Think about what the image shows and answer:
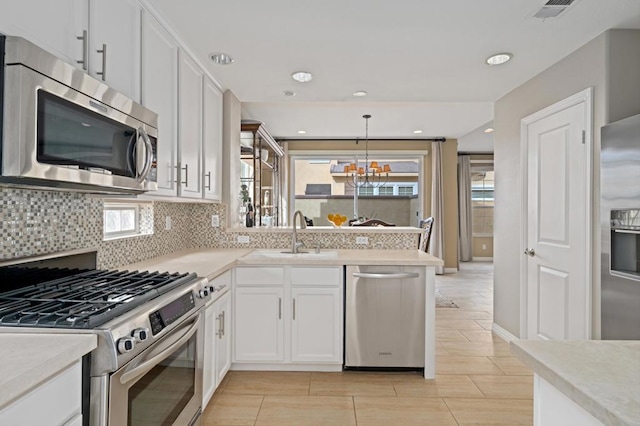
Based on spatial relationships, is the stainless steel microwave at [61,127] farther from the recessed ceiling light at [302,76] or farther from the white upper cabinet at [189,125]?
the recessed ceiling light at [302,76]

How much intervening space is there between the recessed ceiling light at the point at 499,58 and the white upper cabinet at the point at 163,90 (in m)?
2.18

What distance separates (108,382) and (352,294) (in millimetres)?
1902

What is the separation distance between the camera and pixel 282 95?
357 cm

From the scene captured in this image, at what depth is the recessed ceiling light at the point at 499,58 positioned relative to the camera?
2.65m

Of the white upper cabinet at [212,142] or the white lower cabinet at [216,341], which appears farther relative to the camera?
the white upper cabinet at [212,142]

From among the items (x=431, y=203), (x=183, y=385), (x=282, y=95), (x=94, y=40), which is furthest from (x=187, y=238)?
(x=431, y=203)

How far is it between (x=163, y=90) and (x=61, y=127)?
1.08 meters

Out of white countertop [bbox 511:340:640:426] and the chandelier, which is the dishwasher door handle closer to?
white countertop [bbox 511:340:640:426]

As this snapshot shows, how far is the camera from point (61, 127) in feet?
4.08

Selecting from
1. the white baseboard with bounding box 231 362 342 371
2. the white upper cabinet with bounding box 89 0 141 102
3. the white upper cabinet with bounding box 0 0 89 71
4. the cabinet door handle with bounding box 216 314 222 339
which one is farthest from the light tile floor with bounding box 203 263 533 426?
the white upper cabinet with bounding box 0 0 89 71

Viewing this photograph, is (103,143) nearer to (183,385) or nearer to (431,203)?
(183,385)

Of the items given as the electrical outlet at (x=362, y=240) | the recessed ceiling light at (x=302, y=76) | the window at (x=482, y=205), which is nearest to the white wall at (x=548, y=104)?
the electrical outlet at (x=362, y=240)

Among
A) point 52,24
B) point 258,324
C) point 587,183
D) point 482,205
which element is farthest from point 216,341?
point 482,205

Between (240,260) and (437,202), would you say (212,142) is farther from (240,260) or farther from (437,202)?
(437,202)
